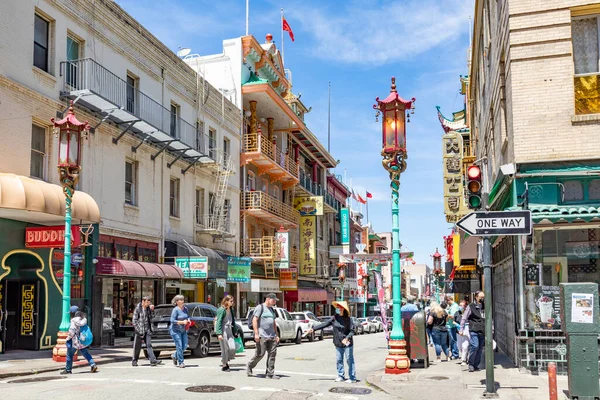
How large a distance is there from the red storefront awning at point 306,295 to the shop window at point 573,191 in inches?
1198

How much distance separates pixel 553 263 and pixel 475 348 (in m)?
2.56

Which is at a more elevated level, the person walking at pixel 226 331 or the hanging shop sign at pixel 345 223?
the hanging shop sign at pixel 345 223

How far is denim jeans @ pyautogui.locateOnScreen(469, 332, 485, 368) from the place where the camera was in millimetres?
14453

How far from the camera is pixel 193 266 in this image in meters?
26.3

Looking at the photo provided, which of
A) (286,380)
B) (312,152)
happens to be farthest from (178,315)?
(312,152)

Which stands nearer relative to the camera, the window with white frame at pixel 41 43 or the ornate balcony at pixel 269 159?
the window with white frame at pixel 41 43

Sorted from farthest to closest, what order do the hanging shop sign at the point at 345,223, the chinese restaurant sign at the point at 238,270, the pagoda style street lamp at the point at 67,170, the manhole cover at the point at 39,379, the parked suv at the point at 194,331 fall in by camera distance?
the hanging shop sign at the point at 345,223 → the chinese restaurant sign at the point at 238,270 → the parked suv at the point at 194,331 → the pagoda style street lamp at the point at 67,170 → the manhole cover at the point at 39,379

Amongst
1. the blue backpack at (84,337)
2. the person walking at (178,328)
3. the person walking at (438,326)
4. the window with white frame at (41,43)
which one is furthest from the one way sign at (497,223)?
the window with white frame at (41,43)

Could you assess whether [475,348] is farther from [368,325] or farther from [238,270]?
[368,325]

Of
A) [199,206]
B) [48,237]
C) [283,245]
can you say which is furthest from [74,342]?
[283,245]

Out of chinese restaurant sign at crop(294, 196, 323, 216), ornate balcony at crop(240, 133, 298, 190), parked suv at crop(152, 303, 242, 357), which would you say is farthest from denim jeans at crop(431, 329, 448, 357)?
chinese restaurant sign at crop(294, 196, 323, 216)

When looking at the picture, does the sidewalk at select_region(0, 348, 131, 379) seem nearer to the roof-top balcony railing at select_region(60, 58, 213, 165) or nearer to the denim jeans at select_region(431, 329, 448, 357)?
the roof-top balcony railing at select_region(60, 58, 213, 165)

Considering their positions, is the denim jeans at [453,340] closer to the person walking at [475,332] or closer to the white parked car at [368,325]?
the person walking at [475,332]

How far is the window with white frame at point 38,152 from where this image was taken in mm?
19250
